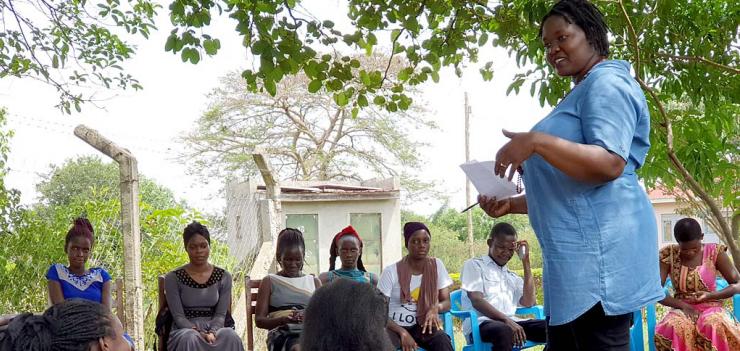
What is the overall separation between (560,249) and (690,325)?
13.7 ft

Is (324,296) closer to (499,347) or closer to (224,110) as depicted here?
(499,347)

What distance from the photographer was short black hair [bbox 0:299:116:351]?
221 centimetres

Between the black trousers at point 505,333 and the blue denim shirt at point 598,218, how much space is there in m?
3.74

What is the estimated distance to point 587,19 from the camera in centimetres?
228

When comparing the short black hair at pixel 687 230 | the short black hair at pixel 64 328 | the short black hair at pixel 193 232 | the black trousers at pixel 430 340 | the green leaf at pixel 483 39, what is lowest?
the black trousers at pixel 430 340

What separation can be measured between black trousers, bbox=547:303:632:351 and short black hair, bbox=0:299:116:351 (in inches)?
51.6

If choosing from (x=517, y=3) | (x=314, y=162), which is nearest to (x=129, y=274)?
(x=517, y=3)

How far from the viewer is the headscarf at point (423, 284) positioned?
6.08 metres

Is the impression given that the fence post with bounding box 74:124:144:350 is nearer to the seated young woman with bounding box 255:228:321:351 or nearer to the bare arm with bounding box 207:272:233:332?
the bare arm with bounding box 207:272:233:332

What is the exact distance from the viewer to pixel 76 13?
25.9ft

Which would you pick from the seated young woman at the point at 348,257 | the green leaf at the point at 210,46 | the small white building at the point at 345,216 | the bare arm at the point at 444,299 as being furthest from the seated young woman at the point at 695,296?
the small white building at the point at 345,216

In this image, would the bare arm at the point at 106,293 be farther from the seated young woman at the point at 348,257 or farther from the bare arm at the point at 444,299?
the bare arm at the point at 444,299

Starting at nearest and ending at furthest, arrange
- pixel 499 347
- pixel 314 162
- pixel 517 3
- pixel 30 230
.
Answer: pixel 517 3 → pixel 499 347 → pixel 30 230 → pixel 314 162

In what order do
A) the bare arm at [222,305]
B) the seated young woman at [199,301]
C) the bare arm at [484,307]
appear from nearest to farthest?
1. the seated young woman at [199,301]
2. the bare arm at [222,305]
3. the bare arm at [484,307]
